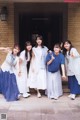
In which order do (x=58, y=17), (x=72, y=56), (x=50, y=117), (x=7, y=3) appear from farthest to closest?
(x=58, y=17), (x=7, y=3), (x=72, y=56), (x=50, y=117)

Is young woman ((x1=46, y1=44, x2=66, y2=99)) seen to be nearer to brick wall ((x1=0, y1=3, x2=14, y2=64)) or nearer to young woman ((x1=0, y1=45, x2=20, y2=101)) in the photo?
young woman ((x1=0, y1=45, x2=20, y2=101))

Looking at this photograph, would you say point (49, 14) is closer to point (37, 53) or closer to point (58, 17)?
point (58, 17)

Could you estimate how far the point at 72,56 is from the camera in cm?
1000

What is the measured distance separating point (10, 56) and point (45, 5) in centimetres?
243

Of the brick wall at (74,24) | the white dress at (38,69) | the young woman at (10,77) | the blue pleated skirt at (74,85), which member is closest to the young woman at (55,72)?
the white dress at (38,69)

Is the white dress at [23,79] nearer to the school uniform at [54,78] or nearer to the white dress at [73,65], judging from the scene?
the school uniform at [54,78]

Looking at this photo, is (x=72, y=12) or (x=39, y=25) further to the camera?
(x=39, y=25)

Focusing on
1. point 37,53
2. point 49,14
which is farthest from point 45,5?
point 37,53

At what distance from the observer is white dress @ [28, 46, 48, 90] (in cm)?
1018

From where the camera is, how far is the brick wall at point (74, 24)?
11.4 m

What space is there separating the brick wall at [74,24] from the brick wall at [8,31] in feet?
5.89

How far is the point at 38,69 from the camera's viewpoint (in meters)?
10.2

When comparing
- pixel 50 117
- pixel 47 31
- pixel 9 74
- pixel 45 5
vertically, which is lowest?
pixel 50 117

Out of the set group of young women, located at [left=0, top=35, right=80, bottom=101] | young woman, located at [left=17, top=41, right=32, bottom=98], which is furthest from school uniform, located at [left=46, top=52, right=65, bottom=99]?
young woman, located at [left=17, top=41, right=32, bottom=98]
